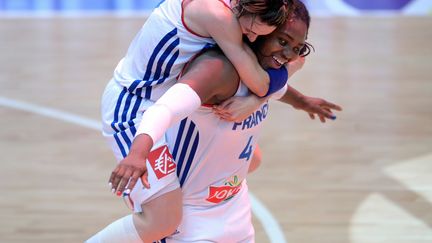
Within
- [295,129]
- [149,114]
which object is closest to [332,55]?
[295,129]

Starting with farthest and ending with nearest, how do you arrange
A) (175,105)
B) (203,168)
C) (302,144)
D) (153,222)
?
1. (302,144)
2. (203,168)
3. (153,222)
4. (175,105)

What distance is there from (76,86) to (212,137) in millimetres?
3987

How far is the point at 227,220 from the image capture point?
308 centimetres

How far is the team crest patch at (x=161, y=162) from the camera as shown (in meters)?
2.84

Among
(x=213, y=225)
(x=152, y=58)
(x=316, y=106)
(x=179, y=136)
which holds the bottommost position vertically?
(x=316, y=106)

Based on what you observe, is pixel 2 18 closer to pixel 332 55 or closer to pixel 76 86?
pixel 76 86

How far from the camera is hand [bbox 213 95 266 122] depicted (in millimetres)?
2779

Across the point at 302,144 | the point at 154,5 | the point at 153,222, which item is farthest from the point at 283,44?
the point at 154,5

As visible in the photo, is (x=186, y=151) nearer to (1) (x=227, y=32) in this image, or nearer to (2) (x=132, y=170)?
(1) (x=227, y=32)

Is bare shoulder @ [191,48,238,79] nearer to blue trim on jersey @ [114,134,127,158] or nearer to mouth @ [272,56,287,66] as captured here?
mouth @ [272,56,287,66]

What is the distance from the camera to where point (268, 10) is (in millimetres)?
2600

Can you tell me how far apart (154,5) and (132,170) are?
6549mm

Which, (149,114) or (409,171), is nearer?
(149,114)

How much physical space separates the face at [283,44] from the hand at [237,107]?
114 mm
